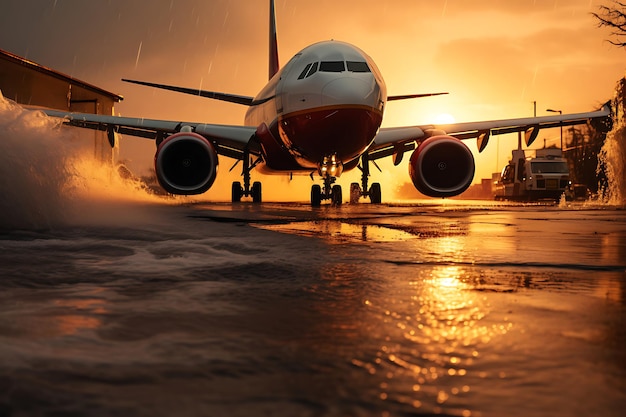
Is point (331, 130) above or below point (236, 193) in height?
above

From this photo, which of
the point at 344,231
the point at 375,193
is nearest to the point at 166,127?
the point at 375,193

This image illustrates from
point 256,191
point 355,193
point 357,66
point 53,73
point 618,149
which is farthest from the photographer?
point 53,73

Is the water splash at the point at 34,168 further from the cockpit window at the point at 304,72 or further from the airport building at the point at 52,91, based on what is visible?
the airport building at the point at 52,91

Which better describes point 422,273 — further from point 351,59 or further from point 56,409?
point 351,59

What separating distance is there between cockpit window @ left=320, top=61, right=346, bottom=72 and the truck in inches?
761

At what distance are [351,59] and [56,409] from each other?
13.0 m

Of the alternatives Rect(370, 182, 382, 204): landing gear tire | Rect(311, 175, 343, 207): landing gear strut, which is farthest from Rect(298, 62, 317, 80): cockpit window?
Rect(370, 182, 382, 204): landing gear tire

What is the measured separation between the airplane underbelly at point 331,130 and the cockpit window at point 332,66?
97 centimetres

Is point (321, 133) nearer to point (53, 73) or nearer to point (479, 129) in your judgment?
point (479, 129)

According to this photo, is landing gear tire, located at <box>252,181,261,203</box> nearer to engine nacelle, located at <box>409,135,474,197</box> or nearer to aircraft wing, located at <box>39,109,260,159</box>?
aircraft wing, located at <box>39,109,260,159</box>

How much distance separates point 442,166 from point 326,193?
2.96 meters

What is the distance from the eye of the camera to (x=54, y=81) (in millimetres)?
31141

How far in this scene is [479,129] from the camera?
58.6 ft

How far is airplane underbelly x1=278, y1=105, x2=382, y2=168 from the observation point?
13461 millimetres
